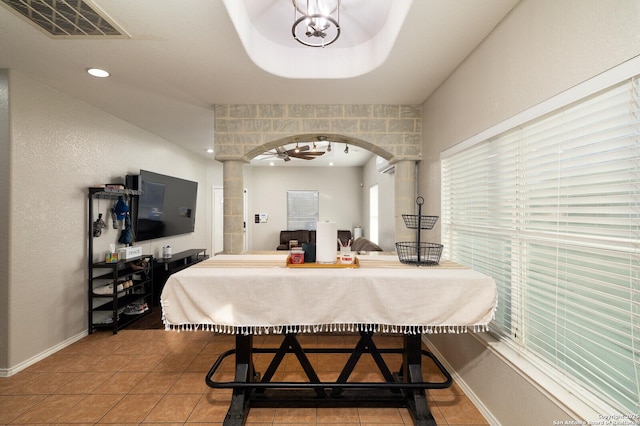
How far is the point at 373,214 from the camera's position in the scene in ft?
22.0

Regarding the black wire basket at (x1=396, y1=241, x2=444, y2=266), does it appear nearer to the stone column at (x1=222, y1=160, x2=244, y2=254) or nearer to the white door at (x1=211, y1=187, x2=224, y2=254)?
A: the stone column at (x1=222, y1=160, x2=244, y2=254)

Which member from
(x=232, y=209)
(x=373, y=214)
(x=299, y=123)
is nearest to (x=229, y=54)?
(x=299, y=123)

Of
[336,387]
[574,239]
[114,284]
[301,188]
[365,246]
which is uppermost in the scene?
[301,188]

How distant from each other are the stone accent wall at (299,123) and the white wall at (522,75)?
688mm

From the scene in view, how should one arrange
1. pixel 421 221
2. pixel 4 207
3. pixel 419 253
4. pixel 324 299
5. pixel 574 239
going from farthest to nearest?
pixel 421 221 → pixel 4 207 → pixel 419 253 → pixel 324 299 → pixel 574 239

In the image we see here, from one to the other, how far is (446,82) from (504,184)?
4.04 feet

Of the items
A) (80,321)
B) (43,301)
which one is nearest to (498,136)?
(43,301)

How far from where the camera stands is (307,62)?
8.48 feet

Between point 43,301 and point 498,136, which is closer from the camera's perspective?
point 498,136

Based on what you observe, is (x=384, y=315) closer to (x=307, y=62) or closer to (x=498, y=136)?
(x=498, y=136)

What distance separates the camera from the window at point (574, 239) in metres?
1.10

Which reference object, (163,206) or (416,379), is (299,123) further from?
(163,206)

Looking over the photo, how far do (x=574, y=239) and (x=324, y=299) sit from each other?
1198 mm

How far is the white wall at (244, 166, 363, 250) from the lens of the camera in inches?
A: 316
